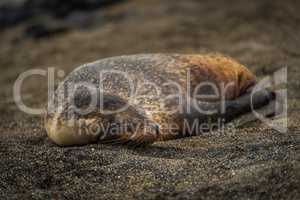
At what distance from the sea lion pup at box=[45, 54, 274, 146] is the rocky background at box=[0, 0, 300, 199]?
14cm

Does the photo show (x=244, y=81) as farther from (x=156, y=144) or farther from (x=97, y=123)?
(x=97, y=123)

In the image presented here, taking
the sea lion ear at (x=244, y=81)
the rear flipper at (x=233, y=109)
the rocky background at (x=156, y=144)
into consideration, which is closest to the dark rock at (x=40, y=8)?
the rocky background at (x=156, y=144)

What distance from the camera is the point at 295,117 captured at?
4938 millimetres

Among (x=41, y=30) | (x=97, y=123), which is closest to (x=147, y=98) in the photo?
(x=97, y=123)

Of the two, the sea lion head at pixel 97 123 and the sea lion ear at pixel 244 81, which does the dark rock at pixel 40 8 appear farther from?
the sea lion head at pixel 97 123

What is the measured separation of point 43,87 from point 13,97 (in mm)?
412

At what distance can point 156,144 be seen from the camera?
15.0 feet

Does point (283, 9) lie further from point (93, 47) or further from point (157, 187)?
point (157, 187)

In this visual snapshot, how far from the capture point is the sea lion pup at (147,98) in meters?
4.47

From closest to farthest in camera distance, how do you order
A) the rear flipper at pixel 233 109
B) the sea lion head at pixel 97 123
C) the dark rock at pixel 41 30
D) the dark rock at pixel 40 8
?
1. the sea lion head at pixel 97 123
2. the rear flipper at pixel 233 109
3. the dark rock at pixel 41 30
4. the dark rock at pixel 40 8

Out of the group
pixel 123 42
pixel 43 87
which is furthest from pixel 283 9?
pixel 43 87

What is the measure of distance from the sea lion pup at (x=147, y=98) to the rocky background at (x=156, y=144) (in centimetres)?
14

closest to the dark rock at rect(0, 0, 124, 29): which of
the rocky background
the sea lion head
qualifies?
the rocky background

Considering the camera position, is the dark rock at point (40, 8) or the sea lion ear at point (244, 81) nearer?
the sea lion ear at point (244, 81)
